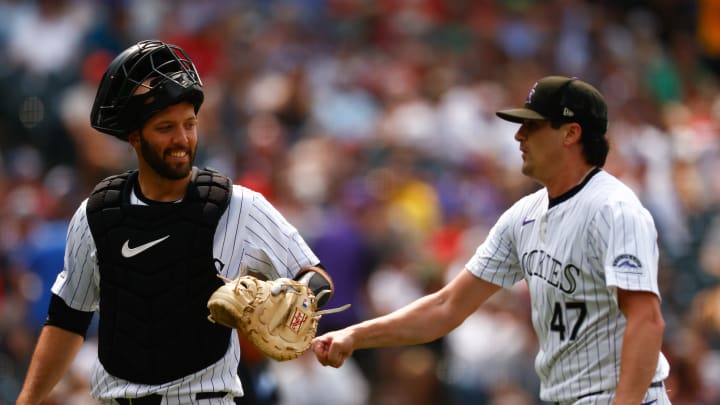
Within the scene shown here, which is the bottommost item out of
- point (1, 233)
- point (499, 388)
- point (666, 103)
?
point (499, 388)

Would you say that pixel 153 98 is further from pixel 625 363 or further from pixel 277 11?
pixel 277 11

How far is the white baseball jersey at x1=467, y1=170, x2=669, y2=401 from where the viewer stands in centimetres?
436

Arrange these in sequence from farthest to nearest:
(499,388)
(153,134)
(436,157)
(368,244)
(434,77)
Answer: (434,77), (436,157), (368,244), (499,388), (153,134)

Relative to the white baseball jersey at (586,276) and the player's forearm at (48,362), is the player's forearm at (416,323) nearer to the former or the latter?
the white baseball jersey at (586,276)

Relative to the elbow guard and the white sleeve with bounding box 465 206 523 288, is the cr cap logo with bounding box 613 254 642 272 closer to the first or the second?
the white sleeve with bounding box 465 206 523 288

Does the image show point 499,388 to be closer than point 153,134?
No

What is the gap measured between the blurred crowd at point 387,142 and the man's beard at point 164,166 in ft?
7.04

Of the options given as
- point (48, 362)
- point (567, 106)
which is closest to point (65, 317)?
point (48, 362)

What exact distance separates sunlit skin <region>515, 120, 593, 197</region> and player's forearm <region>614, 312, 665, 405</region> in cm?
72

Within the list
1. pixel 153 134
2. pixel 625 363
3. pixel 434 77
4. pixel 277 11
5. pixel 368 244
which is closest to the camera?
pixel 625 363

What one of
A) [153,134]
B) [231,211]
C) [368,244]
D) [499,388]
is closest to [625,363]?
[231,211]

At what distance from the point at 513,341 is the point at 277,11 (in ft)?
18.9

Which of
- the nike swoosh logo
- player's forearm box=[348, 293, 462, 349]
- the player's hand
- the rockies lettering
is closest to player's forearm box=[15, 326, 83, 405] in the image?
the nike swoosh logo

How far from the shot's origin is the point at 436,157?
1117 cm
